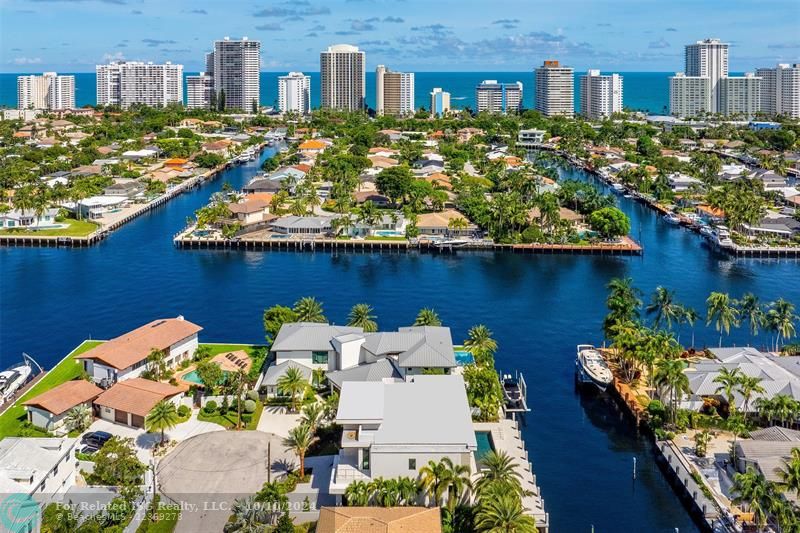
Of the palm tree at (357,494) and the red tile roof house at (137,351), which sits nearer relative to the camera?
the palm tree at (357,494)

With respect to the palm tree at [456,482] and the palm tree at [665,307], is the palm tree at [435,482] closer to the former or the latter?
the palm tree at [456,482]

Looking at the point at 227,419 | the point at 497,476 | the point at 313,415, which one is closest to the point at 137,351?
the point at 227,419

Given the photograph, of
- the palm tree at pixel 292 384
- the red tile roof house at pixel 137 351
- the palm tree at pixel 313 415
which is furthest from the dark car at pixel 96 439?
the palm tree at pixel 313 415

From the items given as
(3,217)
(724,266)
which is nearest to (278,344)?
(724,266)

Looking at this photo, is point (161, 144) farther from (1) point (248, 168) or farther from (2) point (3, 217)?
(2) point (3, 217)

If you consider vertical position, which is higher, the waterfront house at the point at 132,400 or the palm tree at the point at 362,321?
the palm tree at the point at 362,321

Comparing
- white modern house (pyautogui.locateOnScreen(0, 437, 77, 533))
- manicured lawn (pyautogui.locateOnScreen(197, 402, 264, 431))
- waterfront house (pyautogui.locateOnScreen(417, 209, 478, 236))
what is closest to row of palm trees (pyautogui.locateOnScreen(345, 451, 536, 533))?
manicured lawn (pyautogui.locateOnScreen(197, 402, 264, 431))
